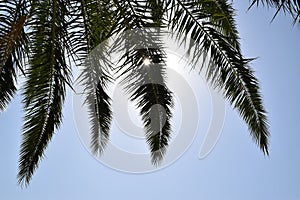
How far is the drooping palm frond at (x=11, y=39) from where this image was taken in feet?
18.5

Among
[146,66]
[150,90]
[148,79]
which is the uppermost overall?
[146,66]

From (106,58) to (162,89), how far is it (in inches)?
36.2

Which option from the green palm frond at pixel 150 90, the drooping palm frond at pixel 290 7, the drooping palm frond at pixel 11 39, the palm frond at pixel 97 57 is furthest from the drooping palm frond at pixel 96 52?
the drooping palm frond at pixel 290 7

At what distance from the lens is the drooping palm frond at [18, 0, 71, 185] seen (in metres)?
5.88

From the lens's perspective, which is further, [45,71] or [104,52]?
[104,52]

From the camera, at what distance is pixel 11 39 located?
563cm

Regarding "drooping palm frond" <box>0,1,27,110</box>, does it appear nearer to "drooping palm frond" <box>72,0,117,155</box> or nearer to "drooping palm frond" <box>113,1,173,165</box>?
"drooping palm frond" <box>72,0,117,155</box>

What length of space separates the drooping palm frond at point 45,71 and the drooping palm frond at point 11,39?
146 mm

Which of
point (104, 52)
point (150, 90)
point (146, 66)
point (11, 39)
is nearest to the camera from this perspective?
point (11, 39)

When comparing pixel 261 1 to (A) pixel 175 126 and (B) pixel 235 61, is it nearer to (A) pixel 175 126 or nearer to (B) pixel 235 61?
(B) pixel 235 61

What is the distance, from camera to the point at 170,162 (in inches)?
315

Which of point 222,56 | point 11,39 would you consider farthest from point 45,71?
point 222,56

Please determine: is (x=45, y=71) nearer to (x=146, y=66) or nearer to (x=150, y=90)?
(x=146, y=66)

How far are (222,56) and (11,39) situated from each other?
103 inches
